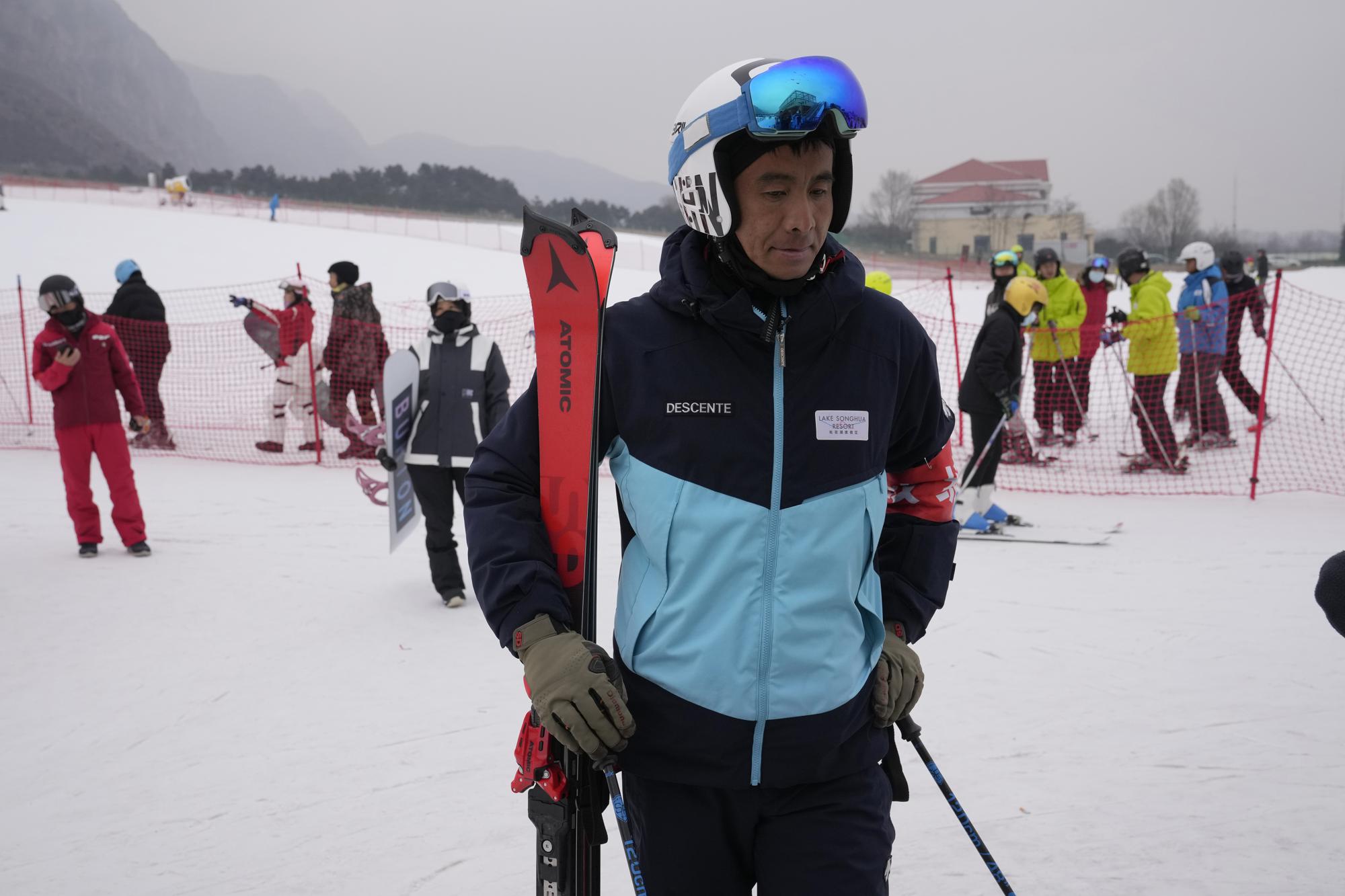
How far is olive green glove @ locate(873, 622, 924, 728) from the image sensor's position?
191cm

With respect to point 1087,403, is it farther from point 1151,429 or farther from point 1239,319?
point 1151,429

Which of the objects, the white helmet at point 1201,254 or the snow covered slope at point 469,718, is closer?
the snow covered slope at point 469,718

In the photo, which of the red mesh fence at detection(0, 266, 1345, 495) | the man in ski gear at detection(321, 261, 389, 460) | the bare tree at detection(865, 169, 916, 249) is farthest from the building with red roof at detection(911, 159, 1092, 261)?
the man in ski gear at detection(321, 261, 389, 460)

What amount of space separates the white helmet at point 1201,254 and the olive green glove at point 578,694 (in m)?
9.96

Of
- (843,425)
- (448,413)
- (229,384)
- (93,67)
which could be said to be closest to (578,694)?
(843,425)

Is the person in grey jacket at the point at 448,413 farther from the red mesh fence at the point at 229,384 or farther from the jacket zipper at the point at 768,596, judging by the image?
the red mesh fence at the point at 229,384

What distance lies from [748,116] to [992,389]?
6158 millimetres

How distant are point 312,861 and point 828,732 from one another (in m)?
2.36

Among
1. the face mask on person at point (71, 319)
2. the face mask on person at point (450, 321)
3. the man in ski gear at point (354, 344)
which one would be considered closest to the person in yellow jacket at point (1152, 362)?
the face mask on person at point (450, 321)

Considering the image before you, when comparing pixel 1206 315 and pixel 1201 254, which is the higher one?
pixel 1201 254

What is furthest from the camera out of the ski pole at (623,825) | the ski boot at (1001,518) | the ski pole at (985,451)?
the ski boot at (1001,518)

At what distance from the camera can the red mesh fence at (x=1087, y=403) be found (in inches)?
384

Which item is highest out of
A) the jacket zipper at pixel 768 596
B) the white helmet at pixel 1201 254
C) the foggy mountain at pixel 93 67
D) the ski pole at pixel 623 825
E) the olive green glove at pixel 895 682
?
the foggy mountain at pixel 93 67

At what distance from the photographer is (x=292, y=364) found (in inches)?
447
